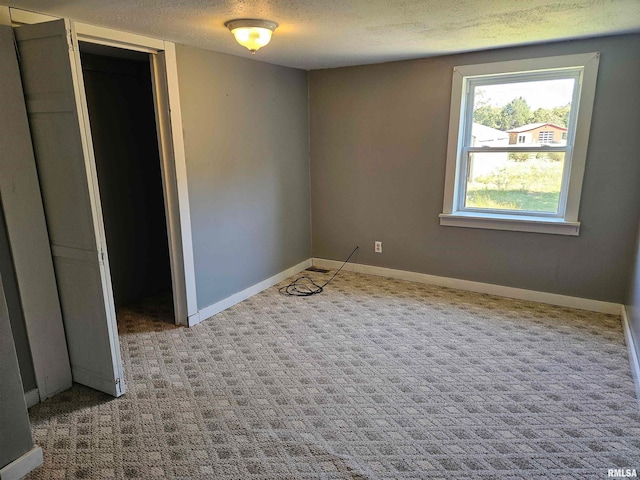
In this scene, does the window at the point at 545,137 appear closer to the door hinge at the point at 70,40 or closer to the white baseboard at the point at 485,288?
the white baseboard at the point at 485,288

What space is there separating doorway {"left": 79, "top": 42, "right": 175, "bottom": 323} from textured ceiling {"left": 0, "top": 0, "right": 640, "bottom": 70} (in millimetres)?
1033

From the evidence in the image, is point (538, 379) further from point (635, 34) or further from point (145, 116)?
point (145, 116)

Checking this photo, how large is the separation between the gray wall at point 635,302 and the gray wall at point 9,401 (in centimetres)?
342

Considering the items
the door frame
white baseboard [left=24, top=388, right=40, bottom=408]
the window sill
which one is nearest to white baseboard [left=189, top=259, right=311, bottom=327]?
the door frame

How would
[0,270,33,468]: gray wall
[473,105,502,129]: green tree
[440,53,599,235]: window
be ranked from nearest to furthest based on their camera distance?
1. [0,270,33,468]: gray wall
2. [440,53,599,235]: window
3. [473,105,502,129]: green tree

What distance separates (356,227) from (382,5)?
269 cm

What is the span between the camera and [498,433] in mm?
2111

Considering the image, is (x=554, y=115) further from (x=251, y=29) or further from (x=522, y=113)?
(x=251, y=29)

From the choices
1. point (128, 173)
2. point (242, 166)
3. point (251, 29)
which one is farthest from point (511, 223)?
point (128, 173)

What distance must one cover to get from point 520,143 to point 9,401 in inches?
158

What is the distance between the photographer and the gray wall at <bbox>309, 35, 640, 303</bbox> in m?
3.24

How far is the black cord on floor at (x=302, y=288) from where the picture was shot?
410 cm

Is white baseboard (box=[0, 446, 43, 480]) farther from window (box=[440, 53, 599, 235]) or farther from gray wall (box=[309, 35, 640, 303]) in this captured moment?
window (box=[440, 53, 599, 235])

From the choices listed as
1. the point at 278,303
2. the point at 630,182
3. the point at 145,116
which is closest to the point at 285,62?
the point at 145,116
